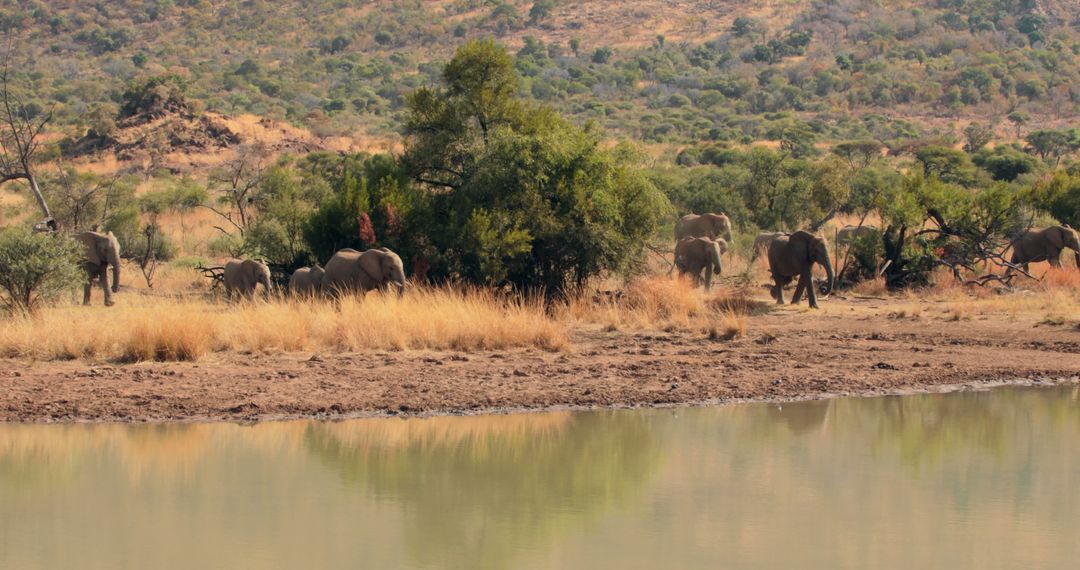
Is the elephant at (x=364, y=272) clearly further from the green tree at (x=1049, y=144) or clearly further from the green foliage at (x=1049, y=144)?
the green foliage at (x=1049, y=144)

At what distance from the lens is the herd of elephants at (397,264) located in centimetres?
1936

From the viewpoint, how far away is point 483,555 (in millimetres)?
9156

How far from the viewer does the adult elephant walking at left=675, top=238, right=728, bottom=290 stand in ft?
76.7

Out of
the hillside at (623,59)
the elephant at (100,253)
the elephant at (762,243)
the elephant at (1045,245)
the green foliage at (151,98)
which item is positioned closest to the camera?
the elephant at (100,253)

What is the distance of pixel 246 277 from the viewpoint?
2066cm

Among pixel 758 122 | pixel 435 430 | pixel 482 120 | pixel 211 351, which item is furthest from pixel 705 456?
pixel 758 122

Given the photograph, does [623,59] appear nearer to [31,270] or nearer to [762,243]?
[762,243]

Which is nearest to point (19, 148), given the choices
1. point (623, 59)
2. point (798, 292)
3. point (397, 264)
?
point (397, 264)

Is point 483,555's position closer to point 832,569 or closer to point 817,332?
point 832,569

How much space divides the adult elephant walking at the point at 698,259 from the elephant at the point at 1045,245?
542 centimetres

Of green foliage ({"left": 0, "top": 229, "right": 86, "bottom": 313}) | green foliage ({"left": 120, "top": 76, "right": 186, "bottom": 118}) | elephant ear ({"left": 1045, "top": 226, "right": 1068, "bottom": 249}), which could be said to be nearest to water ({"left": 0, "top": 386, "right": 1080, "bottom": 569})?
green foliage ({"left": 0, "top": 229, "right": 86, "bottom": 313})

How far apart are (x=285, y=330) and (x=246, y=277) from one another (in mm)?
4622

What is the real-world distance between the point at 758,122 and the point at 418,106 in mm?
50162

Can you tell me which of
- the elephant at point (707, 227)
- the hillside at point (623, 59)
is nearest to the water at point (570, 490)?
the elephant at point (707, 227)
